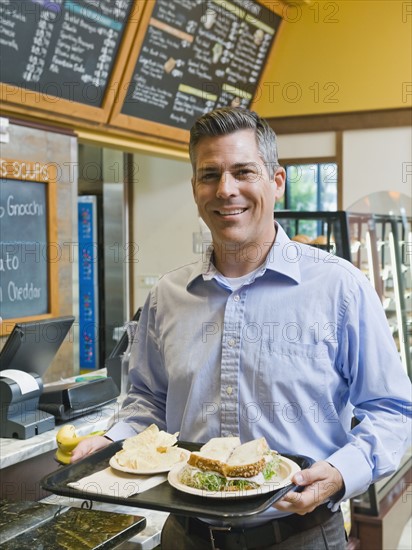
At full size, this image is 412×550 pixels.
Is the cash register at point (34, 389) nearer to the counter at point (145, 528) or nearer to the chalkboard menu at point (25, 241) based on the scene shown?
the counter at point (145, 528)

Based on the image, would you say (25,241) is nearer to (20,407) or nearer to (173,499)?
(20,407)

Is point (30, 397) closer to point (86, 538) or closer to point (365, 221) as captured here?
point (86, 538)

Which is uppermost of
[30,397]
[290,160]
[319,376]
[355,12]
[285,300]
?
[355,12]

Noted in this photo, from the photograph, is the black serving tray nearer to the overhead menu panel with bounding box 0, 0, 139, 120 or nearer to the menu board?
the overhead menu panel with bounding box 0, 0, 139, 120

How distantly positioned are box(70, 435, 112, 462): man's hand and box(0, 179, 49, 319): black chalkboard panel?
1.93 metres

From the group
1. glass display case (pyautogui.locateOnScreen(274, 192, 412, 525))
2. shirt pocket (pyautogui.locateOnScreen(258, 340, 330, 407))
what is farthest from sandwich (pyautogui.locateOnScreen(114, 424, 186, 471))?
glass display case (pyautogui.locateOnScreen(274, 192, 412, 525))

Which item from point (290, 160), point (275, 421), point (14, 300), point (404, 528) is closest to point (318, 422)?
point (275, 421)

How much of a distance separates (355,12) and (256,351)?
3948mm

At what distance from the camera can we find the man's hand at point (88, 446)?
167cm

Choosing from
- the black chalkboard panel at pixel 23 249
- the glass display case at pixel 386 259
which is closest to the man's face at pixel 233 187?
the glass display case at pixel 386 259

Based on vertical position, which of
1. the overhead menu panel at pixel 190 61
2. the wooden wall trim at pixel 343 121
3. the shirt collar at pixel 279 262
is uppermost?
the overhead menu panel at pixel 190 61

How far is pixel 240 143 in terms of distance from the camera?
163 centimetres

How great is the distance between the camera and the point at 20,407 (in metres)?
2.63

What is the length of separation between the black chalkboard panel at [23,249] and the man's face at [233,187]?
2.08 metres
